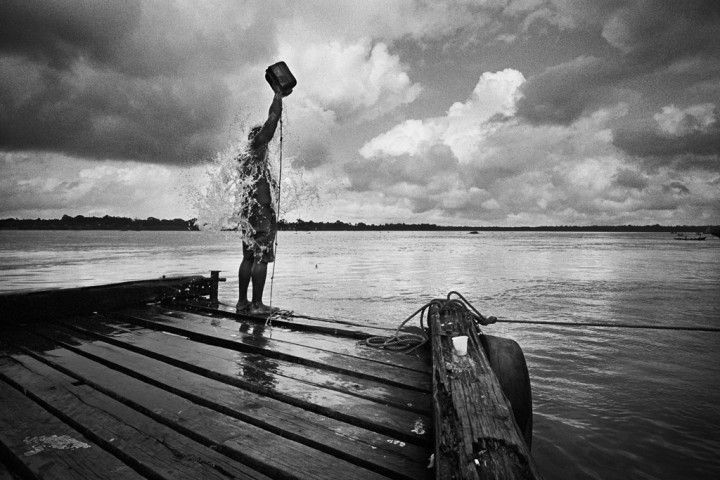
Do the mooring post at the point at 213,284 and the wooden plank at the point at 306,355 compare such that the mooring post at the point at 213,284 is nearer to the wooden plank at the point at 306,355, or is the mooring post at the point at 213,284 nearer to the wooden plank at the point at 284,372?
the wooden plank at the point at 306,355

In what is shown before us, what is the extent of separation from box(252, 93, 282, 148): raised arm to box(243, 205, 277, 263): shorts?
94 centimetres

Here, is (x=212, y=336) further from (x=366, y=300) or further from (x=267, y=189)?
(x=366, y=300)

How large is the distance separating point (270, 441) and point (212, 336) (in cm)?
223

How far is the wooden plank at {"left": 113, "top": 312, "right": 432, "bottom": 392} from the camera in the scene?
290cm

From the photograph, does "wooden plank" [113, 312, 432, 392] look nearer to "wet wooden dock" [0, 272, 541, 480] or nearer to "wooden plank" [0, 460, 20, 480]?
"wet wooden dock" [0, 272, 541, 480]

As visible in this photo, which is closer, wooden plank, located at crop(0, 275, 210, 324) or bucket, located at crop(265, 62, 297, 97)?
wooden plank, located at crop(0, 275, 210, 324)

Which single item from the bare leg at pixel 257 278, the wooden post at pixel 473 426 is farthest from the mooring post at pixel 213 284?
the wooden post at pixel 473 426

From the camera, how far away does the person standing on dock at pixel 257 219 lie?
5.04 meters

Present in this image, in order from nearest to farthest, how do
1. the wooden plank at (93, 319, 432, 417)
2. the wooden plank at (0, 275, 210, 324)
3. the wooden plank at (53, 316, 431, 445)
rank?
the wooden plank at (53, 316, 431, 445) → the wooden plank at (93, 319, 432, 417) → the wooden plank at (0, 275, 210, 324)

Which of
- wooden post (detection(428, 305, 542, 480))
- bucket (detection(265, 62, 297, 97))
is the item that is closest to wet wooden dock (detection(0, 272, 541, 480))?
wooden post (detection(428, 305, 542, 480))

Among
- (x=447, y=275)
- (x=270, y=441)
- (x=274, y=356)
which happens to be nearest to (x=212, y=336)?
(x=274, y=356)

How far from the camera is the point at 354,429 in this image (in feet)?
7.09

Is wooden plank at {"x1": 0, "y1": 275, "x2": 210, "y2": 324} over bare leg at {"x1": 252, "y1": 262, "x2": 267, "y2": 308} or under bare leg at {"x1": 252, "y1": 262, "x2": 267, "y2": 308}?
under

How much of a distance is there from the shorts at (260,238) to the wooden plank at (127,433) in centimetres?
251
